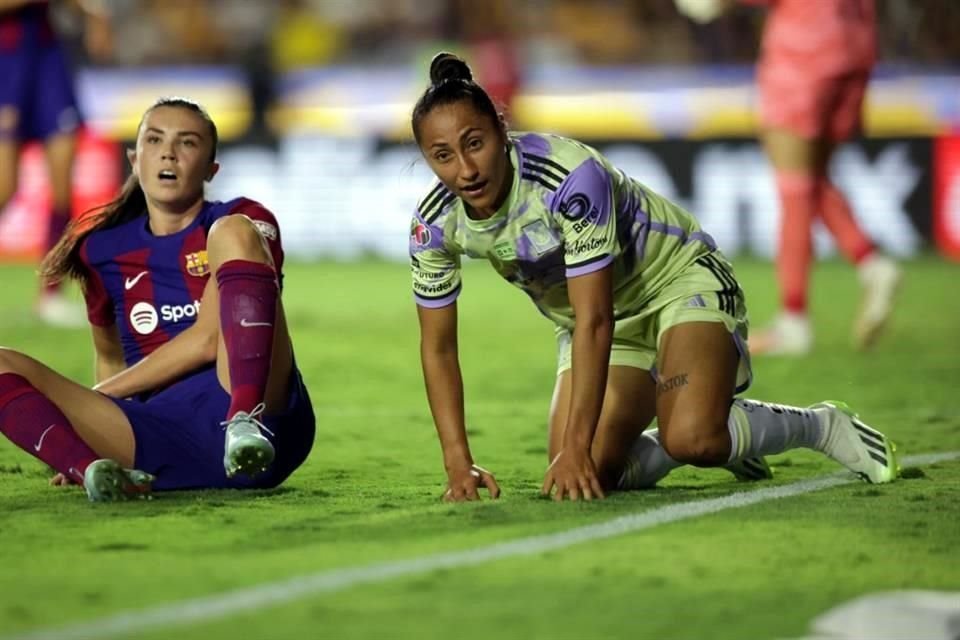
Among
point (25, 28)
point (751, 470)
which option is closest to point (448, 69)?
point (751, 470)

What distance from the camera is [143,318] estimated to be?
460cm

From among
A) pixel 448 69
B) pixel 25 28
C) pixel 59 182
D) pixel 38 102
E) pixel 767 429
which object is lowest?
pixel 767 429

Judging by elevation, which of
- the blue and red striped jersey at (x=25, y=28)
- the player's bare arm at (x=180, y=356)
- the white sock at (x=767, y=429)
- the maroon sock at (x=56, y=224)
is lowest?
the white sock at (x=767, y=429)

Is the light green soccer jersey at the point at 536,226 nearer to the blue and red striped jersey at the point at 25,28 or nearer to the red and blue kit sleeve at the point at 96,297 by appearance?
the red and blue kit sleeve at the point at 96,297

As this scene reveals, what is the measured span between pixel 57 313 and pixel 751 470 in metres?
5.94

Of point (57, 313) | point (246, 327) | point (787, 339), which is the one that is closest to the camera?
point (246, 327)

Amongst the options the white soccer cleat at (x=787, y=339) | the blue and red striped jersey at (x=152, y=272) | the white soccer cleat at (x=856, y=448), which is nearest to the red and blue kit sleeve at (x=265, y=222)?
the blue and red striped jersey at (x=152, y=272)

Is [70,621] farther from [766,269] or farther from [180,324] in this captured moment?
[766,269]

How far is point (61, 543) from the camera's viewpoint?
144 inches

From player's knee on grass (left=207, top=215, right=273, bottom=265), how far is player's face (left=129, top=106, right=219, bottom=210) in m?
0.21

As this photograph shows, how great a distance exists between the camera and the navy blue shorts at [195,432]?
4.33m

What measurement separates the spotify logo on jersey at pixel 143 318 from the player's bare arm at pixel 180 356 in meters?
0.13

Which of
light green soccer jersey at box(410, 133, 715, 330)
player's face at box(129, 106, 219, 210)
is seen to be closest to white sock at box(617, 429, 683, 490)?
light green soccer jersey at box(410, 133, 715, 330)

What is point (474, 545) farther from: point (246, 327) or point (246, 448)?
point (246, 327)
